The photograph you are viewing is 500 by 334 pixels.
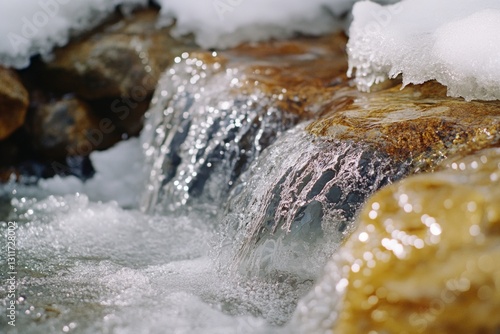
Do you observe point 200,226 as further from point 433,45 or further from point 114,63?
point 114,63

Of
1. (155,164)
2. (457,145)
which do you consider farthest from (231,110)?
(457,145)

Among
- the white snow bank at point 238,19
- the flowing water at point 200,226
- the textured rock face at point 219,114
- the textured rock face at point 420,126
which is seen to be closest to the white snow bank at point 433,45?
the textured rock face at point 420,126

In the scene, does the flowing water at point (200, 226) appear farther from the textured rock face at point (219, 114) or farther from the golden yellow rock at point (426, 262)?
the golden yellow rock at point (426, 262)

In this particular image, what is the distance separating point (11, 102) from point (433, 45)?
327 centimetres

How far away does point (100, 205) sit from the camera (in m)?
3.82

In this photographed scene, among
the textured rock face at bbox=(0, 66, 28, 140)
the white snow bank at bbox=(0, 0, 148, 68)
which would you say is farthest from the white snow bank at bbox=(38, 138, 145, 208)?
the white snow bank at bbox=(0, 0, 148, 68)

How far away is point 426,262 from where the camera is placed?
1.44 meters

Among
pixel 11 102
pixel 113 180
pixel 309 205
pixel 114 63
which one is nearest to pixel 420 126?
pixel 309 205

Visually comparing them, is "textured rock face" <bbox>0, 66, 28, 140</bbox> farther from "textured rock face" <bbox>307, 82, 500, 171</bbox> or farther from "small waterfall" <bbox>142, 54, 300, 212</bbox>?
"textured rock face" <bbox>307, 82, 500, 171</bbox>

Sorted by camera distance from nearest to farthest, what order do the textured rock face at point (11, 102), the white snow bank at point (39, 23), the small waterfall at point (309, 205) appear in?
the small waterfall at point (309, 205) < the textured rock face at point (11, 102) < the white snow bank at point (39, 23)

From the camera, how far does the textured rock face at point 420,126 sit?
7.20 ft

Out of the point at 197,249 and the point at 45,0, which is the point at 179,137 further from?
the point at 45,0

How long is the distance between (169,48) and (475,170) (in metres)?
3.53

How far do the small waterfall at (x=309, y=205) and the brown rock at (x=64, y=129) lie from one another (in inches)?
104
